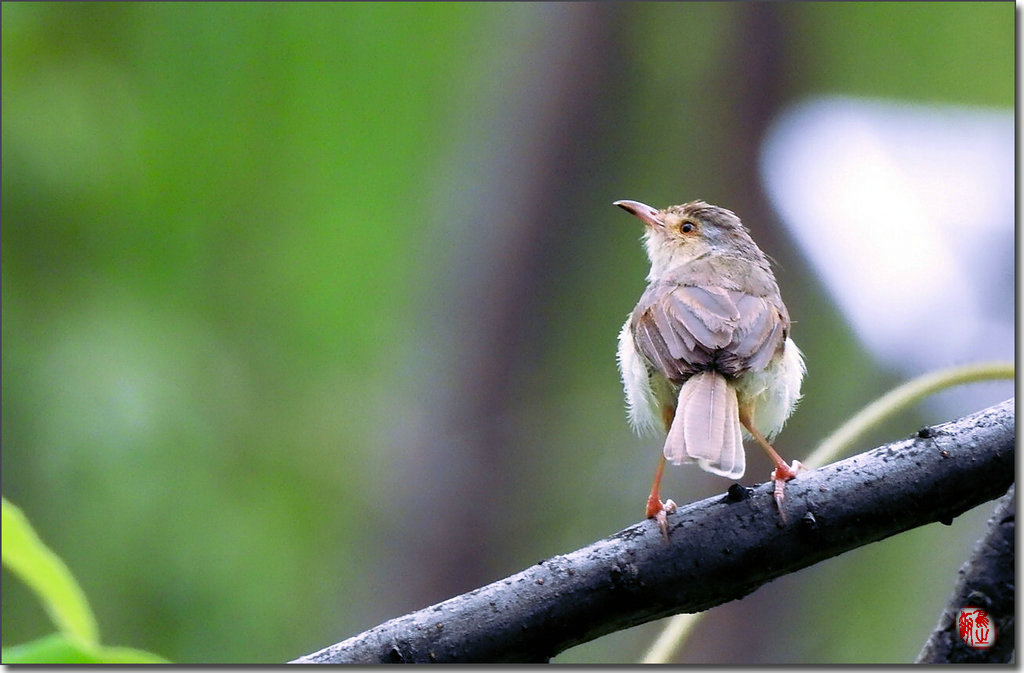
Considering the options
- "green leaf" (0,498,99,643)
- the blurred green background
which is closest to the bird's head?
the blurred green background

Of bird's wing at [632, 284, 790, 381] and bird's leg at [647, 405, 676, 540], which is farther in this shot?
bird's wing at [632, 284, 790, 381]

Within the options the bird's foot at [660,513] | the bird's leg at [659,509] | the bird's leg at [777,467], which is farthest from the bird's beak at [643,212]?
the bird's foot at [660,513]

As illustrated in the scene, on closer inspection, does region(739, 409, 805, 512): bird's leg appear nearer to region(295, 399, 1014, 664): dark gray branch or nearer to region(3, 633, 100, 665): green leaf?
region(295, 399, 1014, 664): dark gray branch

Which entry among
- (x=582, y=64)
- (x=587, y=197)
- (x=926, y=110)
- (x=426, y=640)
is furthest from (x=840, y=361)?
(x=426, y=640)

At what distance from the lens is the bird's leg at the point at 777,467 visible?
73.8 inches

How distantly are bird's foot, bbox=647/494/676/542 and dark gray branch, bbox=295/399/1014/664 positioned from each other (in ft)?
0.05

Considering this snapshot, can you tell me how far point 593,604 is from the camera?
1823 mm

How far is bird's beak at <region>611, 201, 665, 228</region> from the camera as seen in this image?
3266mm

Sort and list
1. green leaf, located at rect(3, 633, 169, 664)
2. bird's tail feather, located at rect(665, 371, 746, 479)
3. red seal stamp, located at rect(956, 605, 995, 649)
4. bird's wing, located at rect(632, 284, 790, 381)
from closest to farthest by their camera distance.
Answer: green leaf, located at rect(3, 633, 169, 664), red seal stamp, located at rect(956, 605, 995, 649), bird's tail feather, located at rect(665, 371, 746, 479), bird's wing, located at rect(632, 284, 790, 381)

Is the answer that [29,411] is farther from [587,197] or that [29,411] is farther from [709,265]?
[587,197]

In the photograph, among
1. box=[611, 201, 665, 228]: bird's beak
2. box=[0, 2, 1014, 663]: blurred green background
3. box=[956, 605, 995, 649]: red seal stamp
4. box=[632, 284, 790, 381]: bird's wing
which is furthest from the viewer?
box=[0, 2, 1014, 663]: blurred green background

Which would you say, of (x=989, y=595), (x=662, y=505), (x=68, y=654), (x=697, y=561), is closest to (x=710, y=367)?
(x=662, y=505)

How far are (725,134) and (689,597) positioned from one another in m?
4.09

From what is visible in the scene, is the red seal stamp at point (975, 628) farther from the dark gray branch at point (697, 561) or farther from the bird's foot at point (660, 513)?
the bird's foot at point (660, 513)
